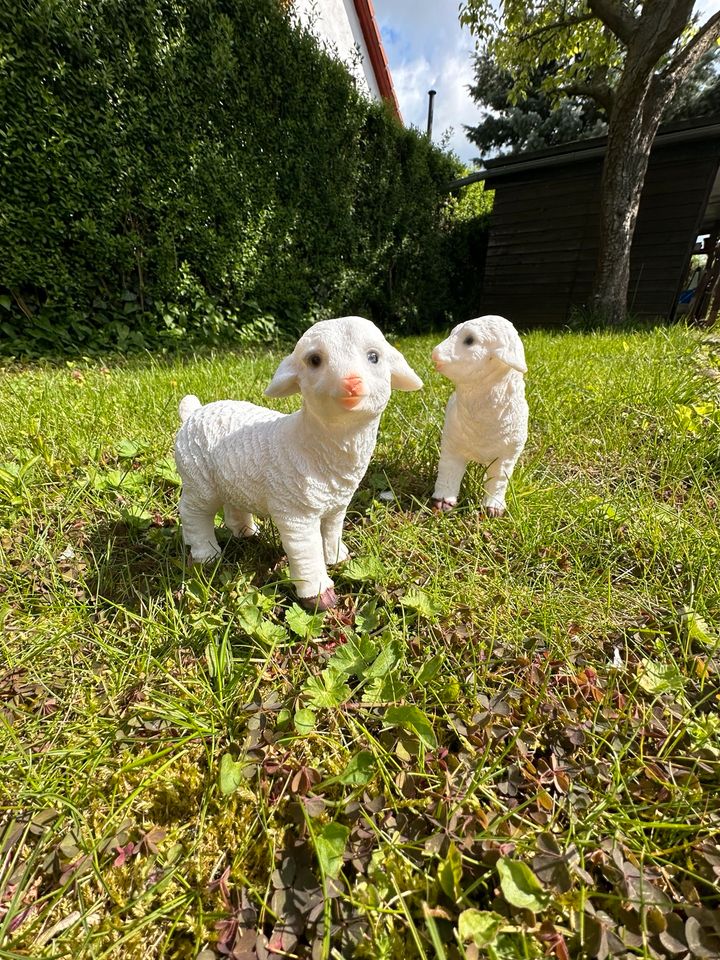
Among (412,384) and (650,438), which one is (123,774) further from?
(650,438)

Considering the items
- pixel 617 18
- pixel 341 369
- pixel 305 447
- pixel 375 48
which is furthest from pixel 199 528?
pixel 375 48

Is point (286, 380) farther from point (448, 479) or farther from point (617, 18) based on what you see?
point (617, 18)

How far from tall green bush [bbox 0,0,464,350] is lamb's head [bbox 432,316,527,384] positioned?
466 cm

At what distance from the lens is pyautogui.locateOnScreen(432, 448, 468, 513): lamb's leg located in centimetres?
209

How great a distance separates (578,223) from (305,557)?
1045 cm

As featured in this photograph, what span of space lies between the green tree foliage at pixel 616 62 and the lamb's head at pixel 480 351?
648 cm

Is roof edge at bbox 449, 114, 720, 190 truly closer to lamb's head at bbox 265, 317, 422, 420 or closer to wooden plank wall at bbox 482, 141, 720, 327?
wooden plank wall at bbox 482, 141, 720, 327

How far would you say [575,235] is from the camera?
8.93m

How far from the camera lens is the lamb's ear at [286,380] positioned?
4.40 feet

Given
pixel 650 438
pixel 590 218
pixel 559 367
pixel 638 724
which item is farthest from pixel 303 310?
pixel 638 724

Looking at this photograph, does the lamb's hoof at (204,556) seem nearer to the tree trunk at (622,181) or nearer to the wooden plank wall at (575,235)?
the tree trunk at (622,181)

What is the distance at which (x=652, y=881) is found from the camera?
920 mm

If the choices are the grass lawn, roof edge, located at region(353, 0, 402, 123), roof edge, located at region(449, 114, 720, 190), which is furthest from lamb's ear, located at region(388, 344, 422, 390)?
roof edge, located at region(353, 0, 402, 123)

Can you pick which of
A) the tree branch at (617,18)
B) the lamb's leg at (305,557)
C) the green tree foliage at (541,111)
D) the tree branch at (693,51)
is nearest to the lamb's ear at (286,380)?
the lamb's leg at (305,557)
